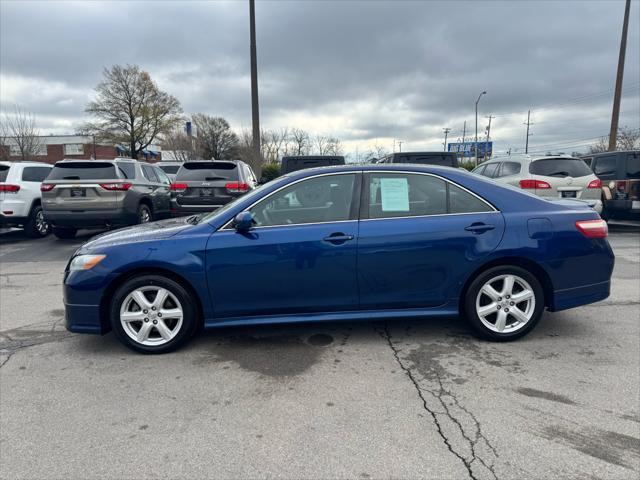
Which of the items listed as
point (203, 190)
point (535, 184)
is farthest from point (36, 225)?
point (535, 184)

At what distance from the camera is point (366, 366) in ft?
11.1

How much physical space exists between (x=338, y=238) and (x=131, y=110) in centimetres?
5293

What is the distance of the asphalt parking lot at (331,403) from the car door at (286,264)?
445mm

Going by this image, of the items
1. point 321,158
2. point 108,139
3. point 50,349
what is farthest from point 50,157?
point 50,349

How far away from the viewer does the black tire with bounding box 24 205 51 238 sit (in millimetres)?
9797

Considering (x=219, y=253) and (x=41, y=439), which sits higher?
(x=219, y=253)

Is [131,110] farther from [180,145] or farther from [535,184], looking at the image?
[535,184]

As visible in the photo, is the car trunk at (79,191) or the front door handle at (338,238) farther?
the car trunk at (79,191)

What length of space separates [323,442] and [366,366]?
1002mm

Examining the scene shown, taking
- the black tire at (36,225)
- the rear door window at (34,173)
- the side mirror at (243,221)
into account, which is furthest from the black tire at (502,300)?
the rear door window at (34,173)

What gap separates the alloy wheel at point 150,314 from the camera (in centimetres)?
358

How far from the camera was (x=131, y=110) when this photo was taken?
161 feet

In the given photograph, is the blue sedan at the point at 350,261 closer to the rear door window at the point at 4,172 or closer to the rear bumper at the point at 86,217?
the rear bumper at the point at 86,217

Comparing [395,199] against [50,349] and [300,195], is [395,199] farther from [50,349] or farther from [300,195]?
[50,349]
